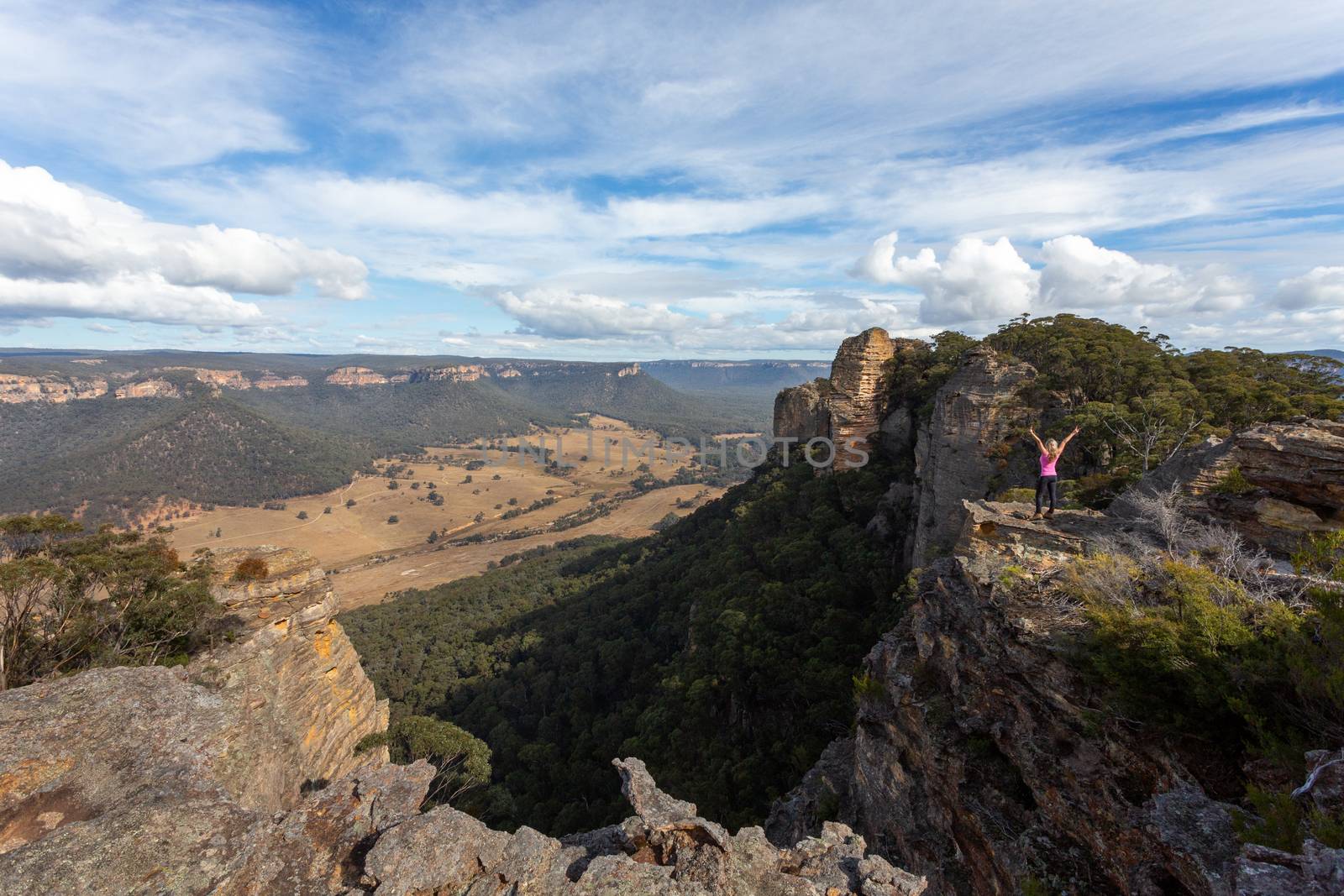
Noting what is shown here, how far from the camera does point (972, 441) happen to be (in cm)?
2541

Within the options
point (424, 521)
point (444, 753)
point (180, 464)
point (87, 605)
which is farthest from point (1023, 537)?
point (180, 464)

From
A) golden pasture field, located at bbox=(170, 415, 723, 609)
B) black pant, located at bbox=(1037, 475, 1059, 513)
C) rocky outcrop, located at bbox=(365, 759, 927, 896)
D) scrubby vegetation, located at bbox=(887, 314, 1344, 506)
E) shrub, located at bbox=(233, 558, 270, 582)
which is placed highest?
scrubby vegetation, located at bbox=(887, 314, 1344, 506)

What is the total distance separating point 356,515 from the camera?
14488 centimetres

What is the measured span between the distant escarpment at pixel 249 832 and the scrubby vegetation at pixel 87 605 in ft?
22.6

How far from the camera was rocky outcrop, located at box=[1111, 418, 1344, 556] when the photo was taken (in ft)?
33.0

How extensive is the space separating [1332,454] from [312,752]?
1099 inches

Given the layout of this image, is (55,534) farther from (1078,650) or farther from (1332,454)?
(1332,454)

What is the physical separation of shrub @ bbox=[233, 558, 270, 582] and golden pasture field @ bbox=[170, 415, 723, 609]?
251ft

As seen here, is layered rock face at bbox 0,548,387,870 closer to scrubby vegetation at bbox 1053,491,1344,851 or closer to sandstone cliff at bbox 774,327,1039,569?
scrubby vegetation at bbox 1053,491,1344,851

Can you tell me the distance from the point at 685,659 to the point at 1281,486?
89.0 feet

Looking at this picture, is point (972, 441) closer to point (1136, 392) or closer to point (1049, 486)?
point (1136, 392)

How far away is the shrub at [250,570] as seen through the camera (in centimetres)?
1845

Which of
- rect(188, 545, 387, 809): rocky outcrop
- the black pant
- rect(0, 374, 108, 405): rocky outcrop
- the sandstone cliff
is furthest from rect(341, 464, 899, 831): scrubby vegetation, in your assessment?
rect(0, 374, 108, 405): rocky outcrop

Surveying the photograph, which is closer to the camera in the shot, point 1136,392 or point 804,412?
point 1136,392
